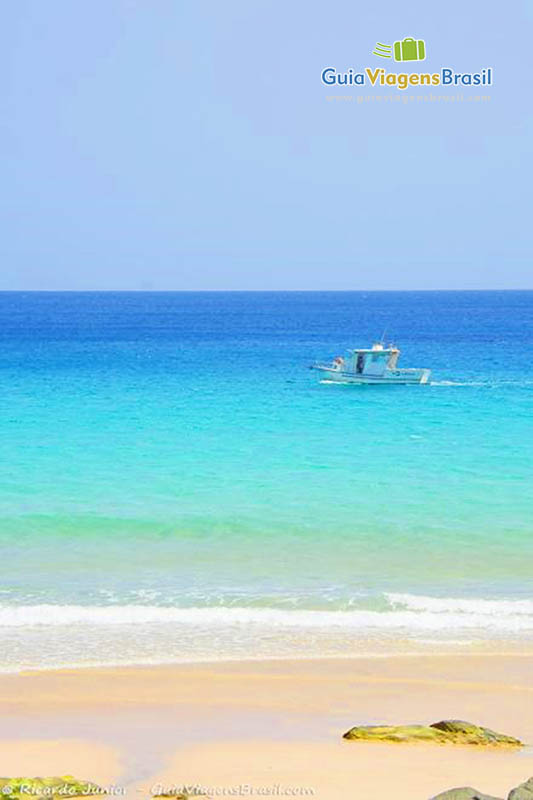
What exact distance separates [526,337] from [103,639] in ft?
274

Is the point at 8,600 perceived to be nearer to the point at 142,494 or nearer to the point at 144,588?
the point at 144,588

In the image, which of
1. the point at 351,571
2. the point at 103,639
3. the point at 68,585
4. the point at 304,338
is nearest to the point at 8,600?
the point at 68,585

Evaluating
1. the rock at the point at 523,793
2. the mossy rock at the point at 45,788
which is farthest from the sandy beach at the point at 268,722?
the rock at the point at 523,793

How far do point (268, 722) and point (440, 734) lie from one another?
6.49ft

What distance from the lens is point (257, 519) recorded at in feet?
74.7

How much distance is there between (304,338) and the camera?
94.3 meters

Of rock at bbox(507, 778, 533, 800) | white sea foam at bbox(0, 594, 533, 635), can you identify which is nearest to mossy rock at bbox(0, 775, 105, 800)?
rock at bbox(507, 778, 533, 800)

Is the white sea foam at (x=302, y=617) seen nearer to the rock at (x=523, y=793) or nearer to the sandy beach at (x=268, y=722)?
the sandy beach at (x=268, y=722)

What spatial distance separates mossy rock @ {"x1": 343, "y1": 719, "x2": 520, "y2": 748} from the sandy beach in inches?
5.5

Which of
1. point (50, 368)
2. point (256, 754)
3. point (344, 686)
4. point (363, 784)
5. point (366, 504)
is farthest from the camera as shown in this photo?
point (50, 368)

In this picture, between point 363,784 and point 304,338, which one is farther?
point 304,338

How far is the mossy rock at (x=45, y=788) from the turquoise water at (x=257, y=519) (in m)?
4.33

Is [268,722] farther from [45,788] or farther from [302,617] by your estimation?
[302,617]

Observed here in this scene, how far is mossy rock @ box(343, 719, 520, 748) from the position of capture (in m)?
11.6
